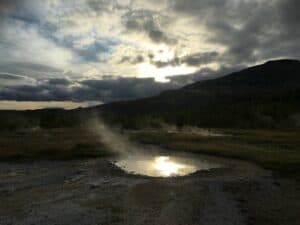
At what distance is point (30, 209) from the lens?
20234 millimetres

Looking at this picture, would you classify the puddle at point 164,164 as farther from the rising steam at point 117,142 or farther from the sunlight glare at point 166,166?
the rising steam at point 117,142

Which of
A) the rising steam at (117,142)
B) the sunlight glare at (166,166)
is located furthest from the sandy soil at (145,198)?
the rising steam at (117,142)

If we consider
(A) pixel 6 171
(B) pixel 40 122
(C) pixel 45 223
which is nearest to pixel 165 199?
(C) pixel 45 223

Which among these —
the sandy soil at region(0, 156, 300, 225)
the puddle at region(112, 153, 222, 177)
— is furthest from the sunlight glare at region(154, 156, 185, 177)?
the sandy soil at region(0, 156, 300, 225)

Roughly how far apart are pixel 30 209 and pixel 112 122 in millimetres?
139445

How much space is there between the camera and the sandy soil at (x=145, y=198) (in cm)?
1842

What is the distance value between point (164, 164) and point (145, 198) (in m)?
17.8

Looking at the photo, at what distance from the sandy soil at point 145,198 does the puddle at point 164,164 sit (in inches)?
109

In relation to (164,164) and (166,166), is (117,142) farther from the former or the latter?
(166,166)

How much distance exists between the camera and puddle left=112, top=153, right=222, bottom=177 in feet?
114

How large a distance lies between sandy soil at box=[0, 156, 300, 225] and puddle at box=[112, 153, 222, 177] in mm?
2768

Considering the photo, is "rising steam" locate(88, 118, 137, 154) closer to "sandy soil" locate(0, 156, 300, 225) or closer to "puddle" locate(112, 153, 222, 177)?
"puddle" locate(112, 153, 222, 177)

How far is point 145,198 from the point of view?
75.0 ft

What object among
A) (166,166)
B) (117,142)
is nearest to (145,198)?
(166,166)
